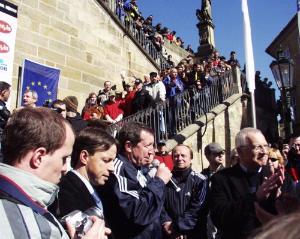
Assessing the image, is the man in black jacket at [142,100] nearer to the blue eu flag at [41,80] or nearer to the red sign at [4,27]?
the blue eu flag at [41,80]

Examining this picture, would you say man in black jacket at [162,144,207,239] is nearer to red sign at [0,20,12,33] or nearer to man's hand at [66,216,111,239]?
man's hand at [66,216,111,239]

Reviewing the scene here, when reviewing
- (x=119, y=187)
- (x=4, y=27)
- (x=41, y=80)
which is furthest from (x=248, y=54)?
(x=4, y=27)

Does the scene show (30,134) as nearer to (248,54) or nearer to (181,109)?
(248,54)

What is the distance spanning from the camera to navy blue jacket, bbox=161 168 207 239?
4.14 metres

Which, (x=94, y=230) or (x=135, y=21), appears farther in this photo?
(x=135, y=21)

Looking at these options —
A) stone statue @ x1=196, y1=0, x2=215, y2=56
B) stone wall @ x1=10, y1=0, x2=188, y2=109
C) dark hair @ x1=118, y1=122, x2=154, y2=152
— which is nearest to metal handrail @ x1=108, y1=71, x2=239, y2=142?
stone wall @ x1=10, y1=0, x2=188, y2=109

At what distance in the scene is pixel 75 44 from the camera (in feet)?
37.7

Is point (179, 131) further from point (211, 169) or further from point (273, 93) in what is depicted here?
point (273, 93)

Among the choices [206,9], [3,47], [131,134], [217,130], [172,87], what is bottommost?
[131,134]

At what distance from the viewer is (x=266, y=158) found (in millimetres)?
3617

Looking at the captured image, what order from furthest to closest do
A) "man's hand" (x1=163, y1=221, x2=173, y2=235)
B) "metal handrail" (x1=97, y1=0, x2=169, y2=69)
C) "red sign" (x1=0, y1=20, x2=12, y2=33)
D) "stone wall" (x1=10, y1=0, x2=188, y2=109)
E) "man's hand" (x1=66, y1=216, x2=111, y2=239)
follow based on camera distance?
"metal handrail" (x1=97, y1=0, x2=169, y2=69) < "stone wall" (x1=10, y1=0, x2=188, y2=109) < "red sign" (x1=0, y1=20, x2=12, y2=33) < "man's hand" (x1=163, y1=221, x2=173, y2=235) < "man's hand" (x1=66, y1=216, x2=111, y2=239)

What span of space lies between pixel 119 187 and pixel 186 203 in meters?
1.64

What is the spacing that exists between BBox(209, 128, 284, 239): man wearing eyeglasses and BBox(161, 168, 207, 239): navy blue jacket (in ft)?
2.17

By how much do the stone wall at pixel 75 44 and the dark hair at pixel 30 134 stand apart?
25.9ft
